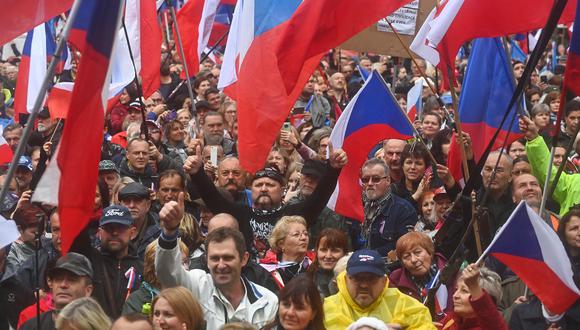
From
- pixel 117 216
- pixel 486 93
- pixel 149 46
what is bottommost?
pixel 117 216

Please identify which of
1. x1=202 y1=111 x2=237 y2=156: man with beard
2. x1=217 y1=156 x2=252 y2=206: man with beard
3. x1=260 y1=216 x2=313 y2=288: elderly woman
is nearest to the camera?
x1=260 y1=216 x2=313 y2=288: elderly woman

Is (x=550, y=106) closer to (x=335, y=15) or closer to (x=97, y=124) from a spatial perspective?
(x=335, y=15)

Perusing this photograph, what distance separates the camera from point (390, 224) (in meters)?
11.2

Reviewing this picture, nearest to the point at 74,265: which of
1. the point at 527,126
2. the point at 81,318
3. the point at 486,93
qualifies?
Answer: the point at 81,318

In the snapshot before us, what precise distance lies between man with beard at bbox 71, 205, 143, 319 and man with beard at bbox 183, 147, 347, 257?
46.4 inches

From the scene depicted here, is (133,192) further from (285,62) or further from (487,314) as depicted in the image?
(487,314)

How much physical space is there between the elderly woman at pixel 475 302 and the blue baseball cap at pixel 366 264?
1.52ft

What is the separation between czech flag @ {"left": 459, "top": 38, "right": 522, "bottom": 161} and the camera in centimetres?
1120

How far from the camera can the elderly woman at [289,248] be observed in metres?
9.80

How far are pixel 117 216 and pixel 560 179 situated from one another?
13.2 ft

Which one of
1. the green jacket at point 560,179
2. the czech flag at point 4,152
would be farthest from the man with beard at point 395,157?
the czech flag at point 4,152

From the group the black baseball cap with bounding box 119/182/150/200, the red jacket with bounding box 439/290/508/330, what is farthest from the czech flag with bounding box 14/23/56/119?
the red jacket with bounding box 439/290/508/330

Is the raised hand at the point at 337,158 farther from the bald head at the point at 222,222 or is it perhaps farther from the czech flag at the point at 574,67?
the czech flag at the point at 574,67

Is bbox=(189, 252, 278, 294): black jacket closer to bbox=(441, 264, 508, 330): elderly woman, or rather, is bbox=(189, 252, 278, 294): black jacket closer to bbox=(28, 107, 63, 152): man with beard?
bbox=(441, 264, 508, 330): elderly woman
